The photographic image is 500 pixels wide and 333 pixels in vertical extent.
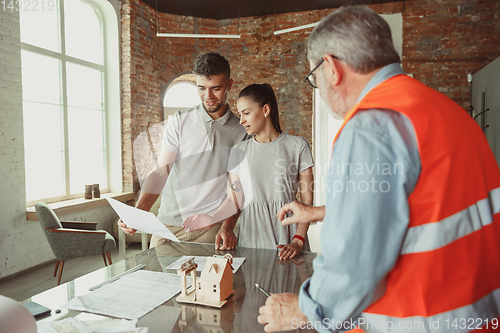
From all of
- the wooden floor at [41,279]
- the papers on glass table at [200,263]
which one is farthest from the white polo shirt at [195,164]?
the wooden floor at [41,279]

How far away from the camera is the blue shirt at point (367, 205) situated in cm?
69

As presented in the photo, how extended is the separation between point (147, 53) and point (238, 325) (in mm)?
6129

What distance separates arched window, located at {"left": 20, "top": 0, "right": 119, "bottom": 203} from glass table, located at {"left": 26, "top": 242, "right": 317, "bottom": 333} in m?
3.73

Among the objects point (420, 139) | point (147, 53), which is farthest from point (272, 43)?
point (420, 139)

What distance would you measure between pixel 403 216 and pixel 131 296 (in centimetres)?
98

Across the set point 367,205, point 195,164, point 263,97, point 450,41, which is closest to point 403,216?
point 367,205

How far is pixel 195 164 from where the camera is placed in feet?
7.33

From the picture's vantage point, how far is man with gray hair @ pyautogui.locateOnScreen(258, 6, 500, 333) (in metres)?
0.69

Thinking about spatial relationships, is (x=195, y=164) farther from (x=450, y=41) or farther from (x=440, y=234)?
(x=450, y=41)

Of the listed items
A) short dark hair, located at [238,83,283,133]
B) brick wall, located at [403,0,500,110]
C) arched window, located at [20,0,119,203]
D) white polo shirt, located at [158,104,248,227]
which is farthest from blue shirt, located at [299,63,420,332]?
brick wall, located at [403,0,500,110]

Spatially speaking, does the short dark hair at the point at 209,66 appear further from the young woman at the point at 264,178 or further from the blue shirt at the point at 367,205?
the blue shirt at the point at 367,205

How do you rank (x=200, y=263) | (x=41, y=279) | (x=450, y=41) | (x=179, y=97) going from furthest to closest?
(x=179, y=97)
(x=450, y=41)
(x=41, y=279)
(x=200, y=263)

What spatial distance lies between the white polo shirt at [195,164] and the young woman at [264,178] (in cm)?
13

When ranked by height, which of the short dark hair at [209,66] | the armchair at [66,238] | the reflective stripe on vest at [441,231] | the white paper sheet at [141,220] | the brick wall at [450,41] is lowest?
the armchair at [66,238]
